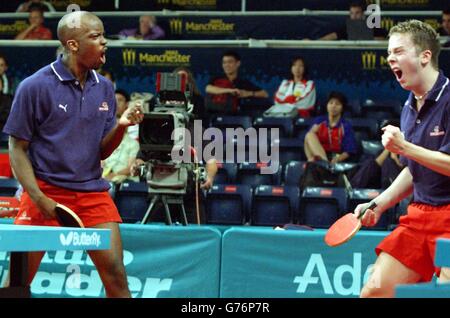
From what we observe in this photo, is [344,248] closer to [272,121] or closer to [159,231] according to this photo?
[159,231]

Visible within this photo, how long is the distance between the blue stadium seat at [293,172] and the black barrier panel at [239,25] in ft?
8.93

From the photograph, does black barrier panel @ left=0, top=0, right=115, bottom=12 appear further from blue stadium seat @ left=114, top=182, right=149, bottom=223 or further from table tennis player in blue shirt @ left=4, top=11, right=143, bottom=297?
table tennis player in blue shirt @ left=4, top=11, right=143, bottom=297

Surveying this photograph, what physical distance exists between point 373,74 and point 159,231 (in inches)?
221

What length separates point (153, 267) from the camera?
5.89m

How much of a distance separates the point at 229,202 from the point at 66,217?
420 cm

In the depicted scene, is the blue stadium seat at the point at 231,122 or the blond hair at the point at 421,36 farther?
the blue stadium seat at the point at 231,122

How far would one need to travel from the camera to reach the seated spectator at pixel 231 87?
395 inches

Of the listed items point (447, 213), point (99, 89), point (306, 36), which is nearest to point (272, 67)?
point (306, 36)

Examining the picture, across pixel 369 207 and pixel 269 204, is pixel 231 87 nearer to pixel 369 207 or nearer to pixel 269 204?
pixel 269 204

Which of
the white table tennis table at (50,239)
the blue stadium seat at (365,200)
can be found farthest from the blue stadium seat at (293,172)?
the white table tennis table at (50,239)

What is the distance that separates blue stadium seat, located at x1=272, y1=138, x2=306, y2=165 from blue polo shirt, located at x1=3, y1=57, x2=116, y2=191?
16.1 ft

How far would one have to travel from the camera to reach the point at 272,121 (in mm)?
9539

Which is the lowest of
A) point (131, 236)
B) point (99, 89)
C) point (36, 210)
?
point (131, 236)

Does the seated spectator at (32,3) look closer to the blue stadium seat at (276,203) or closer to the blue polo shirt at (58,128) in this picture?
the blue stadium seat at (276,203)
